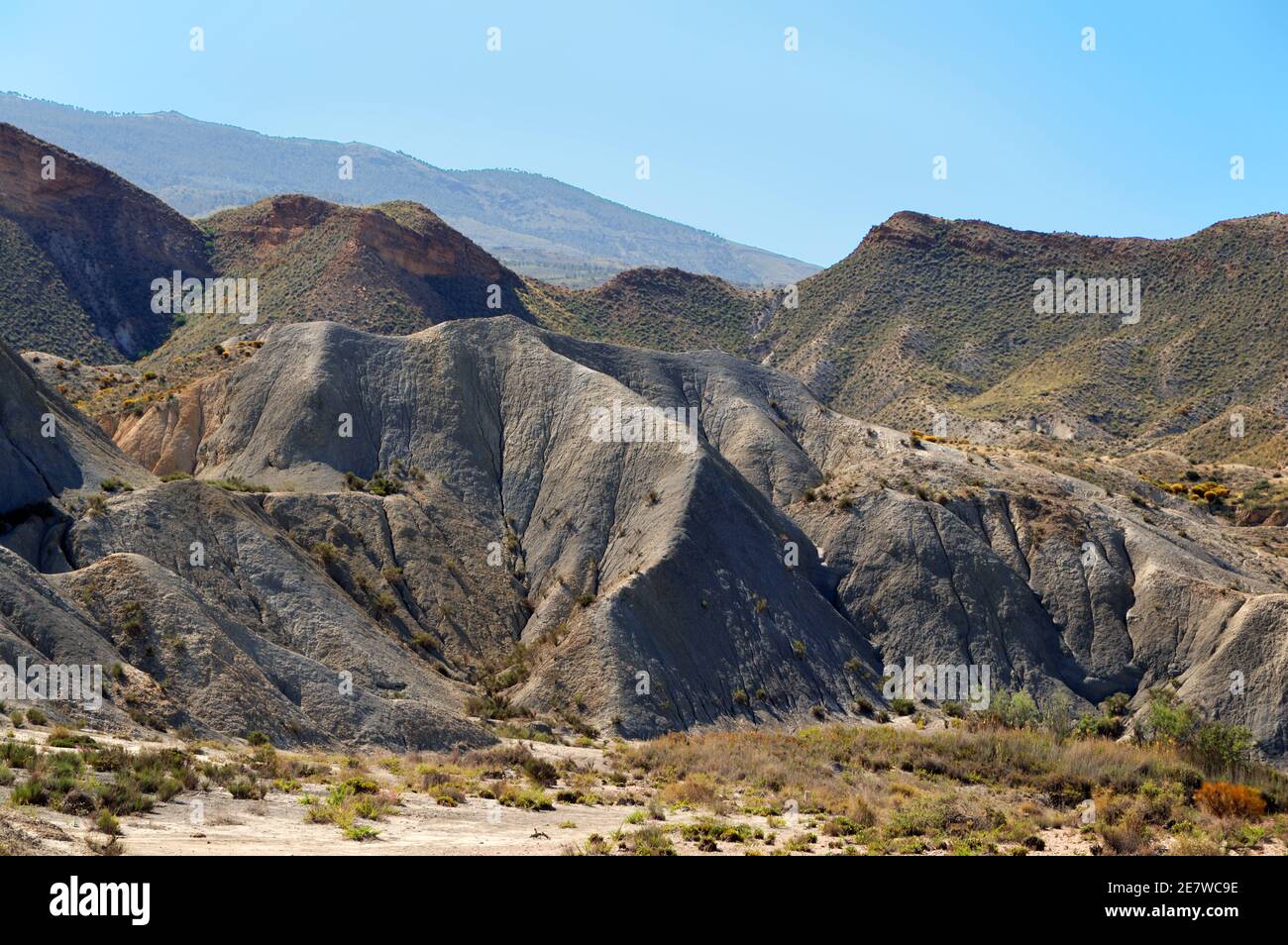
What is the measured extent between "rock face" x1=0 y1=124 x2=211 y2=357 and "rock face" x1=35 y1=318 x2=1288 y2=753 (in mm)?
49026

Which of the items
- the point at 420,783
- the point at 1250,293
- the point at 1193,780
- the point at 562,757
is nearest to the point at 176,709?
the point at 420,783

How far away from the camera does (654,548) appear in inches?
1865

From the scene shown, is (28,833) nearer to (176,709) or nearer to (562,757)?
(176,709)

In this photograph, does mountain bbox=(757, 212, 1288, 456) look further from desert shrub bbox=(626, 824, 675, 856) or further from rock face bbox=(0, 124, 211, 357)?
desert shrub bbox=(626, 824, 675, 856)

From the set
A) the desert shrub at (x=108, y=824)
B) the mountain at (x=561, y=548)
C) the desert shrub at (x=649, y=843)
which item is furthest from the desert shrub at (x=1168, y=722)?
the desert shrub at (x=108, y=824)

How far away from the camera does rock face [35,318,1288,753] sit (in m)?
42.6

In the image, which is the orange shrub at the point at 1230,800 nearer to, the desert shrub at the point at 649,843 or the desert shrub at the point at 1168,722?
the desert shrub at the point at 1168,722

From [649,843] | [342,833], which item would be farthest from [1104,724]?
[342,833]

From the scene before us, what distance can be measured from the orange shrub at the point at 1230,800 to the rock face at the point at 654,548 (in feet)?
55.5

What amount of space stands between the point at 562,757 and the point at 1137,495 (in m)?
44.3

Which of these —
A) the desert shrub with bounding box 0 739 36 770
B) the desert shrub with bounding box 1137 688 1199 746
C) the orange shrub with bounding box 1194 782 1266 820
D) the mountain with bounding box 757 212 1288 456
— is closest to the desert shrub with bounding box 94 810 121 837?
the desert shrub with bounding box 0 739 36 770

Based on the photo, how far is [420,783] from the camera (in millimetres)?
25484

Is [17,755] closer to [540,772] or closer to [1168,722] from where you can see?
[540,772]

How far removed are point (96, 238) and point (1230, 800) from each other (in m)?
105
